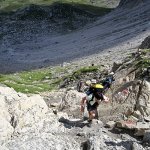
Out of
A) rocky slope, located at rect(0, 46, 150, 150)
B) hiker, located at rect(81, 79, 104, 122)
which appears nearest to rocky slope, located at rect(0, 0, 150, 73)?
rocky slope, located at rect(0, 46, 150, 150)

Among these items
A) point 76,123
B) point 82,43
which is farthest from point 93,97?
point 82,43

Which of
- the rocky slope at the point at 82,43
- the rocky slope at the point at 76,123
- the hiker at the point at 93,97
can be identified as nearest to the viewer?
the rocky slope at the point at 76,123

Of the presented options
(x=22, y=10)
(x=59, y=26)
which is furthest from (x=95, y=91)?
(x=22, y=10)

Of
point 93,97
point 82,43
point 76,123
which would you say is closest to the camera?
point 93,97

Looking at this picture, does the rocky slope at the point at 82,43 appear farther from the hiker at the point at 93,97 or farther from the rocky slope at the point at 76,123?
the hiker at the point at 93,97

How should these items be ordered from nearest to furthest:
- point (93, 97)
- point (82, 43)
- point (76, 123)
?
1. point (93, 97)
2. point (76, 123)
3. point (82, 43)

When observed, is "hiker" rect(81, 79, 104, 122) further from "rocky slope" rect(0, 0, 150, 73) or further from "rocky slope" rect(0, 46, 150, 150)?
"rocky slope" rect(0, 0, 150, 73)

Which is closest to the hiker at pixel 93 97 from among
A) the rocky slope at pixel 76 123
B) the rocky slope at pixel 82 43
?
the rocky slope at pixel 76 123

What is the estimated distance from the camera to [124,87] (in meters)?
27.4

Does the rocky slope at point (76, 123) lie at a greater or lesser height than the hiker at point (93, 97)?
lesser

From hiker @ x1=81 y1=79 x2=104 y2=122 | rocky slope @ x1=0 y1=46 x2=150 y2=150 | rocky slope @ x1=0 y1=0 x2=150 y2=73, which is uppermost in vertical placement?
hiker @ x1=81 y1=79 x2=104 y2=122

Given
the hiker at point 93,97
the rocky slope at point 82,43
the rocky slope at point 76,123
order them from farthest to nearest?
1. the rocky slope at point 82,43
2. the hiker at point 93,97
3. the rocky slope at point 76,123

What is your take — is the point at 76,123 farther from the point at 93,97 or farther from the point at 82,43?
the point at 82,43

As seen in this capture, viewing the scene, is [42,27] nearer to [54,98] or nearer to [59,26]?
[59,26]
